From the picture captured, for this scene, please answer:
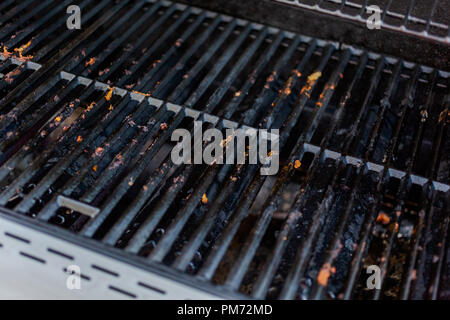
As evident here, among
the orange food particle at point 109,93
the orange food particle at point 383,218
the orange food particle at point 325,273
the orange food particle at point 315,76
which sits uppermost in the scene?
the orange food particle at point 315,76

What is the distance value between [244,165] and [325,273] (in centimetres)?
45

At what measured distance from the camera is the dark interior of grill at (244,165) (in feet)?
4.26

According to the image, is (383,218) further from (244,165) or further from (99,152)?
(99,152)

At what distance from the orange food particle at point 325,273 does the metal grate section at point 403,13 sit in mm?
980

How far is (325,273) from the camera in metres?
1.23

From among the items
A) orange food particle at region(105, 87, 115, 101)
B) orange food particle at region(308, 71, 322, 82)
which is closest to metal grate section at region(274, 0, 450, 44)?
orange food particle at region(308, 71, 322, 82)

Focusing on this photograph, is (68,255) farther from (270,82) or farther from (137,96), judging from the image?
(270,82)

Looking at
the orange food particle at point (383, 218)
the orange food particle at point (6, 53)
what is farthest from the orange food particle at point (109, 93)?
the orange food particle at point (383, 218)

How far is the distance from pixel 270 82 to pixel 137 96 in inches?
20.4

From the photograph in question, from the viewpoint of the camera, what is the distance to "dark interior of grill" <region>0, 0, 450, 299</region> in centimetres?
130

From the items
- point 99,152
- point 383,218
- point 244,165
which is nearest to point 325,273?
point 244,165

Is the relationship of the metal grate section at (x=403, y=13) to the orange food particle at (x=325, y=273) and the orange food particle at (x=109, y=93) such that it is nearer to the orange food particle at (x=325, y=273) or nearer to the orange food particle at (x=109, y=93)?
the orange food particle at (x=109, y=93)

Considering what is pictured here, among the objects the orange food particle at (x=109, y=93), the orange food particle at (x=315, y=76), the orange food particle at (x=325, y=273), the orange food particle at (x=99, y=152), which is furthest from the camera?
the orange food particle at (x=315, y=76)
